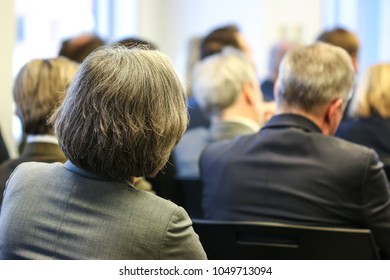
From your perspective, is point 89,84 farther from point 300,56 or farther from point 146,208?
point 300,56

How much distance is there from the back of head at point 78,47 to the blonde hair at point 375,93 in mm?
1246

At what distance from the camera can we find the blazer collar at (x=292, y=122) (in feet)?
6.62

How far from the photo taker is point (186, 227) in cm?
128

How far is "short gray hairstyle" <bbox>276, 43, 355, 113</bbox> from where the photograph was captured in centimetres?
210

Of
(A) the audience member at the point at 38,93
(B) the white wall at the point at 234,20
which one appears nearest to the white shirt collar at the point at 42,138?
(A) the audience member at the point at 38,93

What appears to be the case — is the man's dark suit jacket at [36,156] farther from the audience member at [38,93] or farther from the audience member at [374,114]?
the audience member at [374,114]

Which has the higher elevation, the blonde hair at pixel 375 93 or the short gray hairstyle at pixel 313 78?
the short gray hairstyle at pixel 313 78

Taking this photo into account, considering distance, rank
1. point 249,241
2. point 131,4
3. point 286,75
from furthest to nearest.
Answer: point 131,4 < point 286,75 < point 249,241

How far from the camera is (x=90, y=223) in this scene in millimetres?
1275

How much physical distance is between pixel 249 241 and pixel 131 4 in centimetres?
381

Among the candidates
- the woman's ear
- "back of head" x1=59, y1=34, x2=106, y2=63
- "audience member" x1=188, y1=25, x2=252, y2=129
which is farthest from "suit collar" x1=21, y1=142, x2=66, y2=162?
"audience member" x1=188, y1=25, x2=252, y2=129

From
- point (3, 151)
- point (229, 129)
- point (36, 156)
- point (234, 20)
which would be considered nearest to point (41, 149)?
point (36, 156)

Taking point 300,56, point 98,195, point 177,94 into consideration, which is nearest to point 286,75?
point 300,56

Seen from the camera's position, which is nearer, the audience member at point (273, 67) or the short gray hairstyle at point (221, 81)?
the short gray hairstyle at point (221, 81)
